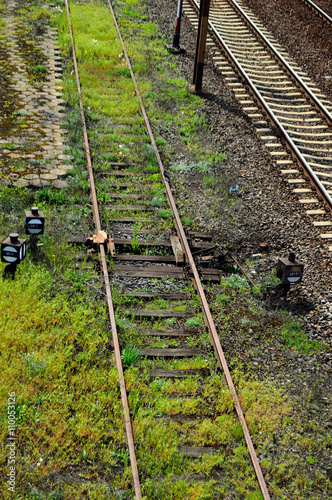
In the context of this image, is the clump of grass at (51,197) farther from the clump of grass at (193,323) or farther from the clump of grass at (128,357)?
the clump of grass at (128,357)

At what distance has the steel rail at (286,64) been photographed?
40.3 ft

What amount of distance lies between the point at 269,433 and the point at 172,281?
2.55 meters

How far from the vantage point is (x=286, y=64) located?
14297mm

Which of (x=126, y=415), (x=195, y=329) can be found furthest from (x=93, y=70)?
(x=126, y=415)

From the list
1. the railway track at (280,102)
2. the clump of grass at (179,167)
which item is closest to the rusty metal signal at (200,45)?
the railway track at (280,102)

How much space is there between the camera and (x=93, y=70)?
13078 mm

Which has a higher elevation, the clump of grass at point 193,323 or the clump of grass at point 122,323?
the clump of grass at point 122,323

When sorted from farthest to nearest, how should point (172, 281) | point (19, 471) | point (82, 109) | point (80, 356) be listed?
1. point (82, 109)
2. point (172, 281)
3. point (80, 356)
4. point (19, 471)

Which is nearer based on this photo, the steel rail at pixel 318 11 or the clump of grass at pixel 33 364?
the clump of grass at pixel 33 364

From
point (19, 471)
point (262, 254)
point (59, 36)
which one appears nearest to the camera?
point (19, 471)

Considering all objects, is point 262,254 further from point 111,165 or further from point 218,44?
point 218,44

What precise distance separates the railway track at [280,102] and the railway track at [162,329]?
8.43 feet

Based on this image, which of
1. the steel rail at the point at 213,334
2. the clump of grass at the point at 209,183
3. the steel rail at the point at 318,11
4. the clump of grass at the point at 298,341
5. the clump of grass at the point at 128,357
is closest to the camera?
the steel rail at the point at 213,334

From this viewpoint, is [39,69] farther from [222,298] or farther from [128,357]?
[128,357]
